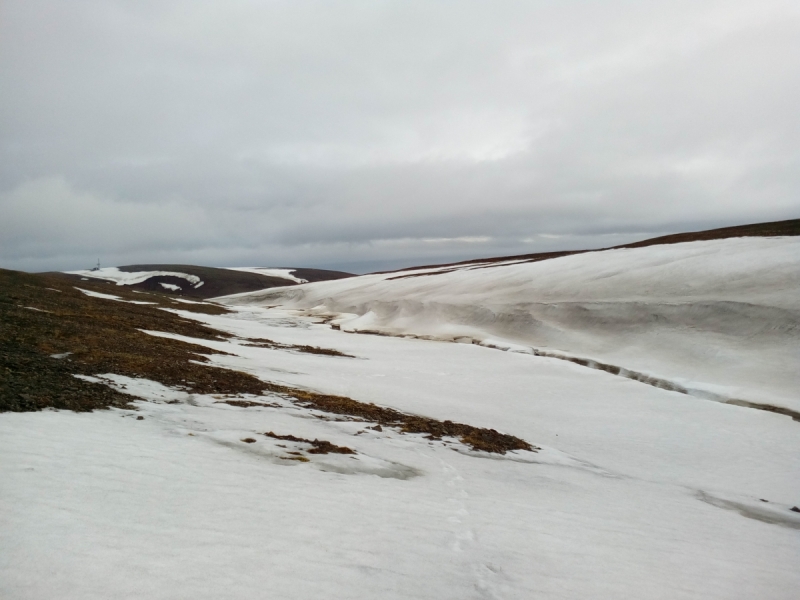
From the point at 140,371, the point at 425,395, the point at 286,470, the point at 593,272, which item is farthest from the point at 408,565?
the point at 593,272

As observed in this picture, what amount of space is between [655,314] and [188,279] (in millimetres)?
138558

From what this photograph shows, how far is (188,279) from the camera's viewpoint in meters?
141

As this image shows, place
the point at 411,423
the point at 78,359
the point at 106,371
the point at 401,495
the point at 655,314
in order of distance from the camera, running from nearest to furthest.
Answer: the point at 401,495
the point at 106,371
the point at 78,359
the point at 411,423
the point at 655,314

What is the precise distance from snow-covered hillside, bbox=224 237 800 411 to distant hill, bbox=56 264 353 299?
9952 cm

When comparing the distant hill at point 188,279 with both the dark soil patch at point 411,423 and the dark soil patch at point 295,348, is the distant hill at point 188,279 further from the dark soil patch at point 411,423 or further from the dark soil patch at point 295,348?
the dark soil patch at point 411,423

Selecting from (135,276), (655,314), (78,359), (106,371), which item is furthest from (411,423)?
(135,276)

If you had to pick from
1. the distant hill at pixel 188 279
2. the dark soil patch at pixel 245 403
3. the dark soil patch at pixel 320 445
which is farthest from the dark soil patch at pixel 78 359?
the distant hill at pixel 188 279

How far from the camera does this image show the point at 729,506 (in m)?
9.68

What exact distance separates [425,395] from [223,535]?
12.9 m

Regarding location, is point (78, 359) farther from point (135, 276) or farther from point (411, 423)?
point (135, 276)

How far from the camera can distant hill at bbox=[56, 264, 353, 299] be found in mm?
134125

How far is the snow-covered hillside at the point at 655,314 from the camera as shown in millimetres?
23031

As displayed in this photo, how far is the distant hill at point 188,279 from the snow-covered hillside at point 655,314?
99.5 m

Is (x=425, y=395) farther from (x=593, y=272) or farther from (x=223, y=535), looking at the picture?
(x=593, y=272)
